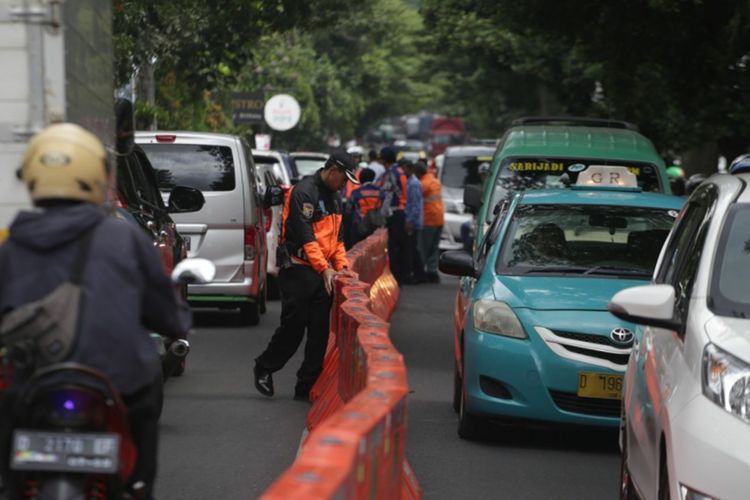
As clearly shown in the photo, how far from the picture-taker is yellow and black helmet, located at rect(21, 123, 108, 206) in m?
4.91

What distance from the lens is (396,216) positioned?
75.7 ft

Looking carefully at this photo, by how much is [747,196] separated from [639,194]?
14.8 feet

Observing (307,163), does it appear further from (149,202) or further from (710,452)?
(710,452)

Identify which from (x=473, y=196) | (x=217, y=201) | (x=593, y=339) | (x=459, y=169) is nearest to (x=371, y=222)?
(x=473, y=196)

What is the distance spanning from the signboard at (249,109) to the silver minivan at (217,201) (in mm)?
20116

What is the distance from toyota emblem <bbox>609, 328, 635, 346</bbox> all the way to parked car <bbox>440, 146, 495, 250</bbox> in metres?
20.4

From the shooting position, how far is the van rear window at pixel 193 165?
52.6 feet

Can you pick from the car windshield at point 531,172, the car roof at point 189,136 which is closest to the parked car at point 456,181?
the car roof at point 189,136

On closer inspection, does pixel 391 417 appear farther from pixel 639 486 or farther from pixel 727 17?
pixel 727 17

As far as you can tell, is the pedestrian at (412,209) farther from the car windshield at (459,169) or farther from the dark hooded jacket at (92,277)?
the dark hooded jacket at (92,277)

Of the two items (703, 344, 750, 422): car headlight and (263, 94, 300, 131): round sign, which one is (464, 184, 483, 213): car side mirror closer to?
(703, 344, 750, 422): car headlight

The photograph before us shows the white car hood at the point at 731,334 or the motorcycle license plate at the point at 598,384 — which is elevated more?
the white car hood at the point at 731,334

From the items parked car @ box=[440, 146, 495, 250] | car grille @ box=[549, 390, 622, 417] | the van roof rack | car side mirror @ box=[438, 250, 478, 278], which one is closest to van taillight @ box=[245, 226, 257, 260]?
the van roof rack

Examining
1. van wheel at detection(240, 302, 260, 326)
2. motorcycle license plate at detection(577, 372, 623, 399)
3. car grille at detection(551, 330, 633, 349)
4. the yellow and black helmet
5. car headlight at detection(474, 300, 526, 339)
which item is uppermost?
the yellow and black helmet
